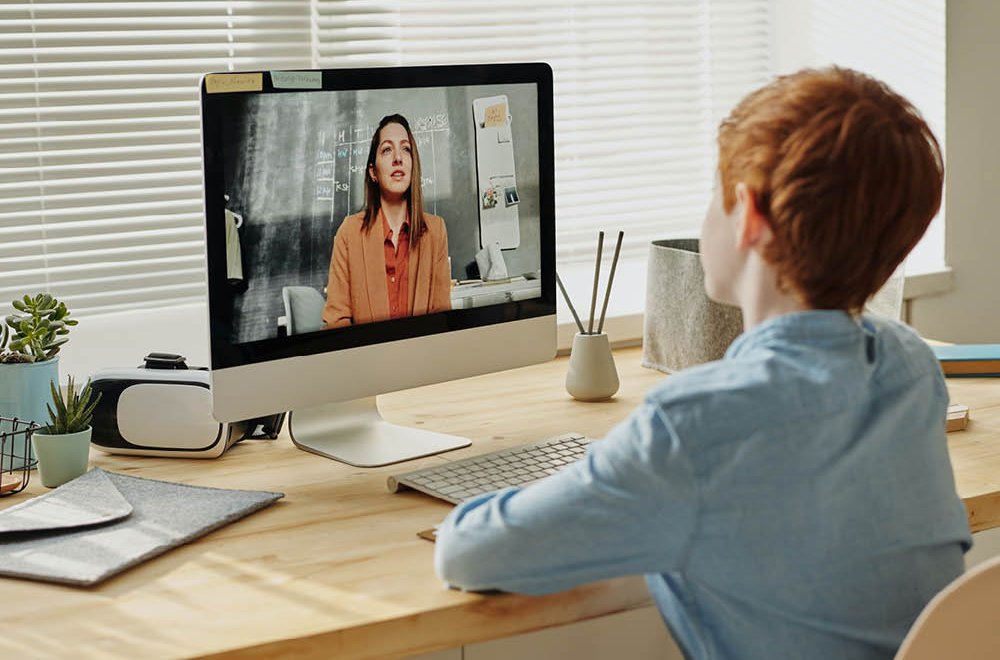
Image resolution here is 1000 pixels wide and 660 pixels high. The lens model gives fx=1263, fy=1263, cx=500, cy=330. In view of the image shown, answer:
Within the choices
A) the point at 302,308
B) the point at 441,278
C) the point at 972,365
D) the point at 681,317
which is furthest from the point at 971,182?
the point at 302,308

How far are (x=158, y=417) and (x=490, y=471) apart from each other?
47cm

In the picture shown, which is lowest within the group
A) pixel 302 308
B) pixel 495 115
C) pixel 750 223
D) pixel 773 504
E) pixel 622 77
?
pixel 773 504

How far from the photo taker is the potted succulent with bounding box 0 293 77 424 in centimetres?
168

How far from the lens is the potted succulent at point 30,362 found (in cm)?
168

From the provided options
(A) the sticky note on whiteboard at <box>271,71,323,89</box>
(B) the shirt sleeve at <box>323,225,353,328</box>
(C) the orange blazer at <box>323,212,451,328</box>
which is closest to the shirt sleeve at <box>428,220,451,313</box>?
(C) the orange blazer at <box>323,212,451,328</box>

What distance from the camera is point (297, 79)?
5.05ft

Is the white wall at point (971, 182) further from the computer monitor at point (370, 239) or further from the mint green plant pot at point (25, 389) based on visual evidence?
the mint green plant pot at point (25, 389)

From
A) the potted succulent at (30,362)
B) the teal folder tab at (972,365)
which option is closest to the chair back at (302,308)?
the potted succulent at (30,362)

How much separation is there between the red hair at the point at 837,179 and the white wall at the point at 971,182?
1.74m

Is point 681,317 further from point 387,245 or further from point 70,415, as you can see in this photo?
point 70,415

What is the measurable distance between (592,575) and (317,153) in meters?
0.70

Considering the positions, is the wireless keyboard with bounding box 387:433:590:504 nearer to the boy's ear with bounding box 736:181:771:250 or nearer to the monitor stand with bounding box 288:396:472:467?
the monitor stand with bounding box 288:396:472:467

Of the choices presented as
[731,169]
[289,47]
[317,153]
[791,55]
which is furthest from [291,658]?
[791,55]

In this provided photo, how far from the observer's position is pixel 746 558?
3.51 feet
